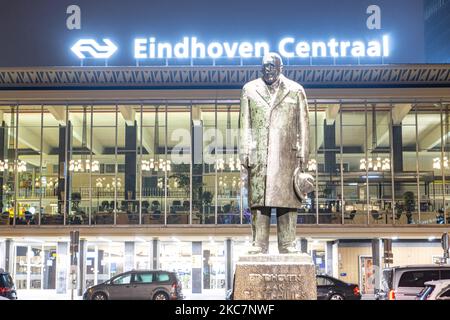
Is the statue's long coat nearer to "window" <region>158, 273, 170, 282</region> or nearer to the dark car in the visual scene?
the dark car

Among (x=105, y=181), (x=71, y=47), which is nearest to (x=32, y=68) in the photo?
(x=71, y=47)

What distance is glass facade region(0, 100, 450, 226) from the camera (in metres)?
37.4

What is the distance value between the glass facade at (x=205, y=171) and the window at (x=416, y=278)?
1489 cm

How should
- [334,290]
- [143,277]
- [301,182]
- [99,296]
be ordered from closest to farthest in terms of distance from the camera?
[301,182] → [334,290] → [99,296] → [143,277]

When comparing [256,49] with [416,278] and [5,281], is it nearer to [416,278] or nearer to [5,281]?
[5,281]

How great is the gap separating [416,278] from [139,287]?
1343 cm

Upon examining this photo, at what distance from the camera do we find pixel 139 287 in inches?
1261

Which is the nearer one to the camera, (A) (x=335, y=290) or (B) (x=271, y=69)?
(B) (x=271, y=69)

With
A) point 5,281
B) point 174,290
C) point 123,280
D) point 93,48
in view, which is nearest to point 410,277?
point 174,290

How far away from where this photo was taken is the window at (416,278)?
22297mm

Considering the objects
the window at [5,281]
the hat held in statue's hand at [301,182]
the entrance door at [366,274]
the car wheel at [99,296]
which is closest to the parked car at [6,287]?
the window at [5,281]

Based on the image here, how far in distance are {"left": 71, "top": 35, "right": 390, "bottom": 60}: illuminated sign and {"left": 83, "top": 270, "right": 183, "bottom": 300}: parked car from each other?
43.8 feet

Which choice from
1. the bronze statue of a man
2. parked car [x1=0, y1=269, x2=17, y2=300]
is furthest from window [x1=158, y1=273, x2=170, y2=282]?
the bronze statue of a man

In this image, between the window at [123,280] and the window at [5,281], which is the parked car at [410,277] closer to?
the window at [5,281]
